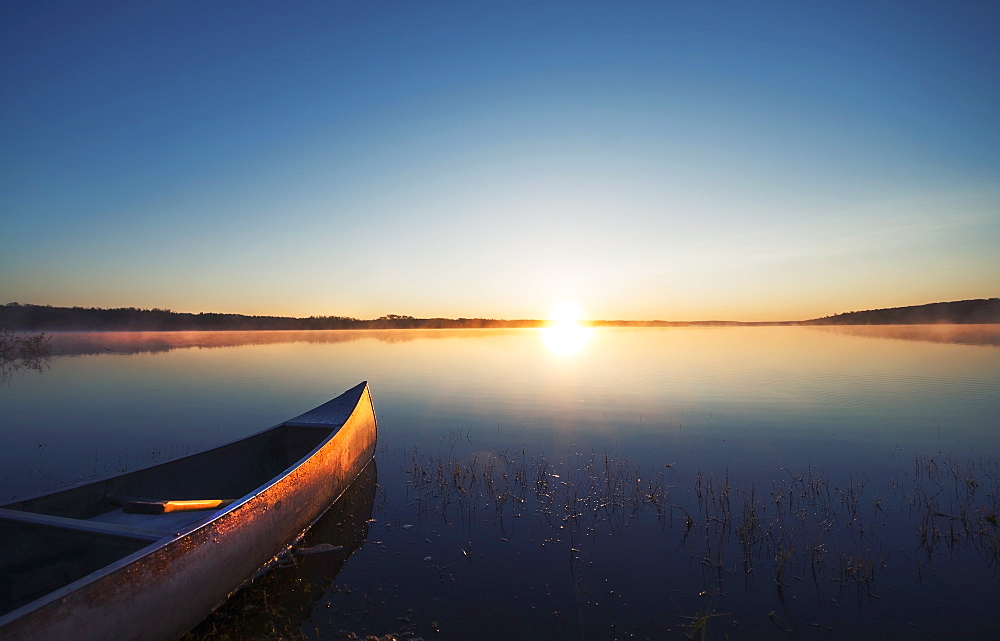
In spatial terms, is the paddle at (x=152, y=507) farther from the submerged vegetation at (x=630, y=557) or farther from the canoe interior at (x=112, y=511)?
the submerged vegetation at (x=630, y=557)

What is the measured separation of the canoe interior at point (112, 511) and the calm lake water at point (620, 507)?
138 cm

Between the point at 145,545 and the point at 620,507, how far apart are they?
6.66m

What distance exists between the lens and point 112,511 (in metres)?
6.60

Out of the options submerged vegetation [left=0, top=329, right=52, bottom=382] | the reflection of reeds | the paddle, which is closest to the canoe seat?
the paddle

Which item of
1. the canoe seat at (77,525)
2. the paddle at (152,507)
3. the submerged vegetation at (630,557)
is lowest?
the submerged vegetation at (630,557)

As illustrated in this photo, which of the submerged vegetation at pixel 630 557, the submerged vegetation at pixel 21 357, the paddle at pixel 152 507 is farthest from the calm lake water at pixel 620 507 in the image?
the submerged vegetation at pixel 21 357

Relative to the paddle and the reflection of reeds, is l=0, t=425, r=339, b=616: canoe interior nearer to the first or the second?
the paddle

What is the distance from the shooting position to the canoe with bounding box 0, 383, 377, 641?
3721 millimetres

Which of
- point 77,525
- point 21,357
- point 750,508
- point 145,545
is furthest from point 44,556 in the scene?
point 21,357

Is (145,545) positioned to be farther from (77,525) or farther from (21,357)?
(21,357)

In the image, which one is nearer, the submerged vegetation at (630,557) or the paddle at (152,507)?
the submerged vegetation at (630,557)

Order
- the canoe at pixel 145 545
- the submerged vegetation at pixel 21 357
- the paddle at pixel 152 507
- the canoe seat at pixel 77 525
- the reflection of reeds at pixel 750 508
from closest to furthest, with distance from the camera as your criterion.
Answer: the canoe at pixel 145 545 < the canoe seat at pixel 77 525 < the paddle at pixel 152 507 < the reflection of reeds at pixel 750 508 < the submerged vegetation at pixel 21 357

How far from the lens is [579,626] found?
209 inches

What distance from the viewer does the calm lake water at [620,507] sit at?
553 cm
